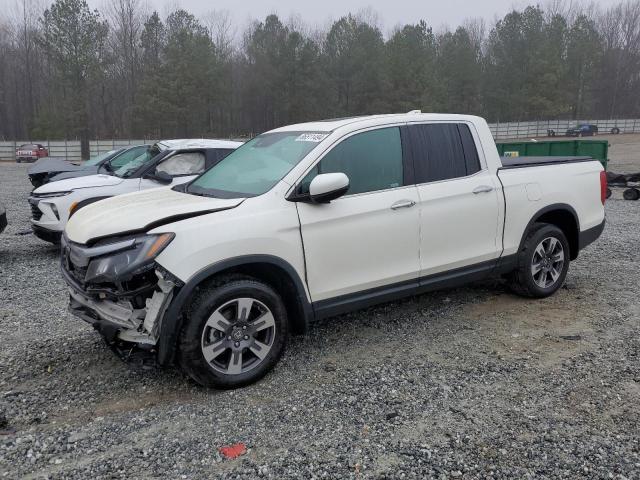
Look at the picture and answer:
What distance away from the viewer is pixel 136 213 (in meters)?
3.73

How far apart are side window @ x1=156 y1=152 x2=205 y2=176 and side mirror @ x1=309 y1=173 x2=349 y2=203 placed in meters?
4.77

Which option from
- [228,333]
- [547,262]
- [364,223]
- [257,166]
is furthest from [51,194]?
[547,262]

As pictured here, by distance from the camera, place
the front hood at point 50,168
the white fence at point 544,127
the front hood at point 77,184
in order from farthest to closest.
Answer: the white fence at point 544,127
the front hood at point 50,168
the front hood at point 77,184

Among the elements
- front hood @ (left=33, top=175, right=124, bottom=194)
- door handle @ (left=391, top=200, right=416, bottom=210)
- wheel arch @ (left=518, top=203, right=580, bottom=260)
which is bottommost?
wheel arch @ (left=518, top=203, right=580, bottom=260)

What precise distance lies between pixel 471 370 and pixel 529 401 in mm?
538

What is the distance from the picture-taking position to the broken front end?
3.38 m

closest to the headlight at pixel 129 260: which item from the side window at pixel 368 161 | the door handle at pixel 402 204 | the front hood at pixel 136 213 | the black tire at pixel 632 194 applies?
the front hood at pixel 136 213

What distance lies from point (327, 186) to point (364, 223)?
0.53 m

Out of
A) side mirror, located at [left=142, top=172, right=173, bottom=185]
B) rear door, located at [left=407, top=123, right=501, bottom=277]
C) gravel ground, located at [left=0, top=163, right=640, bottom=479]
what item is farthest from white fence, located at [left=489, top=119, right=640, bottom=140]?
gravel ground, located at [left=0, top=163, right=640, bottom=479]

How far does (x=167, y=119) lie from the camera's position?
153 ft

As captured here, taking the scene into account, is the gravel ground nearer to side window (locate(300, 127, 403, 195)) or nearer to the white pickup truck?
the white pickup truck

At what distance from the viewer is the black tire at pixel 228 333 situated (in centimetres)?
351

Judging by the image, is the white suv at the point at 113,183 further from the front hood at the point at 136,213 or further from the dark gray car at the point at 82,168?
the front hood at the point at 136,213

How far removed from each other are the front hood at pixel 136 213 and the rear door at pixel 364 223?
0.66 meters
